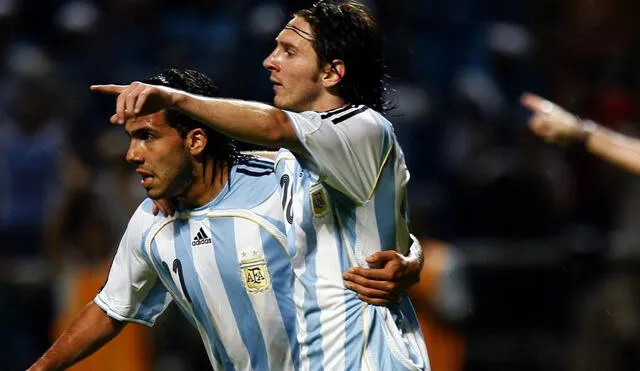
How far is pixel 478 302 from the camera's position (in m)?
9.40

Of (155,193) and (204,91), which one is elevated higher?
(204,91)

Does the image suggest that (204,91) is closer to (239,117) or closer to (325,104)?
(325,104)

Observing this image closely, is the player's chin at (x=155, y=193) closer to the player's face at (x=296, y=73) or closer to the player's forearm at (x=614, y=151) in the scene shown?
the player's face at (x=296, y=73)

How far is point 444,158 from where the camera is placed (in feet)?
33.6

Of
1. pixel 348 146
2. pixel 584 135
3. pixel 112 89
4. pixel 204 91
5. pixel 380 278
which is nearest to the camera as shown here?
pixel 112 89

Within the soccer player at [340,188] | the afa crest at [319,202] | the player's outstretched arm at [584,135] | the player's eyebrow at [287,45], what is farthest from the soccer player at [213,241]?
the player's outstretched arm at [584,135]

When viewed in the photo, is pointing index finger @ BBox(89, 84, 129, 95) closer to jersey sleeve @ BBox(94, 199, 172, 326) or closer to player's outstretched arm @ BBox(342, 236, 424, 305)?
player's outstretched arm @ BBox(342, 236, 424, 305)

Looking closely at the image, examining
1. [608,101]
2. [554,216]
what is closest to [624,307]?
[554,216]

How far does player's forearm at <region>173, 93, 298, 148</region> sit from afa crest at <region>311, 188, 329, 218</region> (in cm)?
52

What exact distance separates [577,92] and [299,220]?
597 centimetres

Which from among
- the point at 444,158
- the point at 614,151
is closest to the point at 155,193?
the point at 614,151

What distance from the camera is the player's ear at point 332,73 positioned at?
5215mm

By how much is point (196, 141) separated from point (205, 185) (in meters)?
0.18

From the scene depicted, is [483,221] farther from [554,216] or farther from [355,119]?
[355,119]
